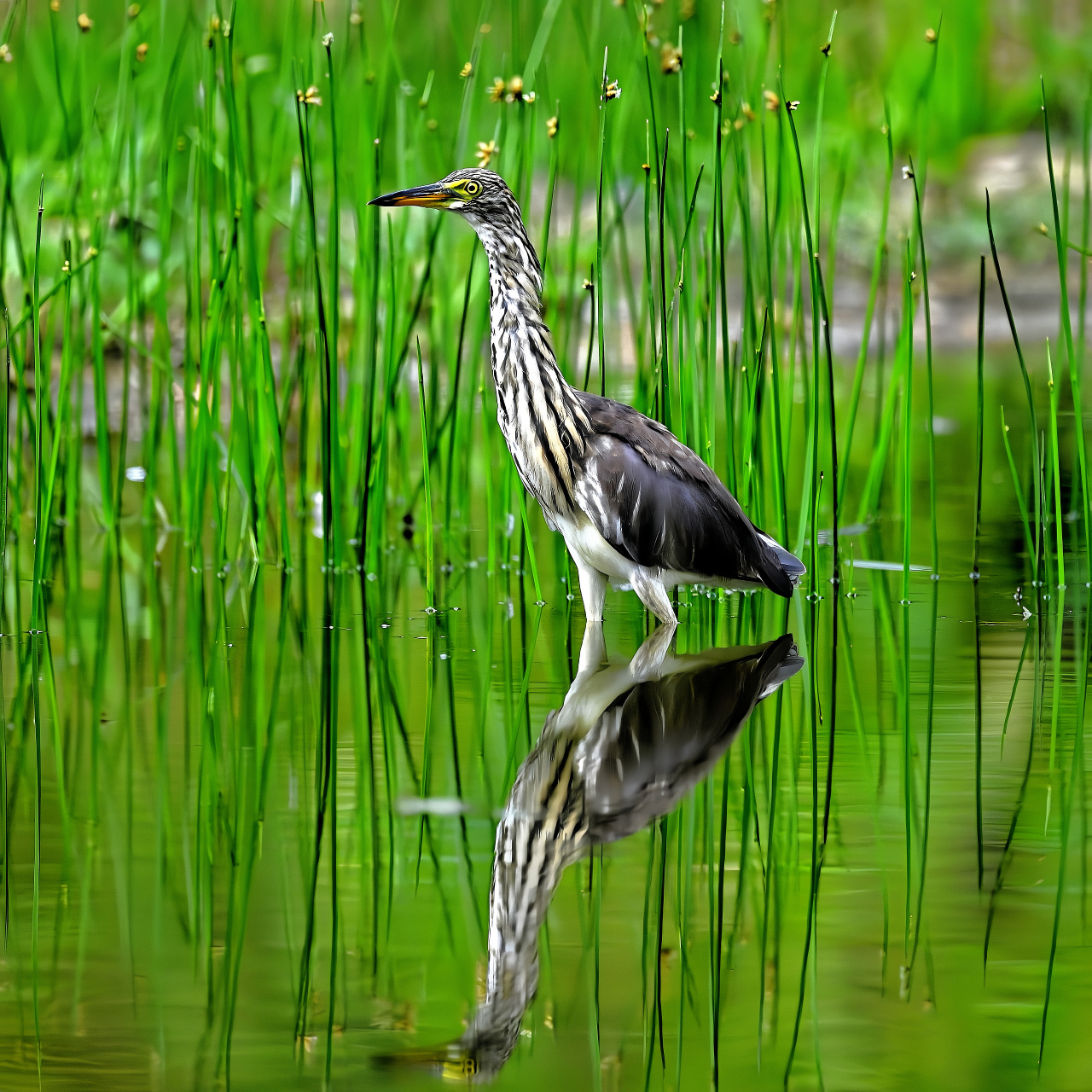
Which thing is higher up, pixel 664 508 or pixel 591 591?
pixel 664 508

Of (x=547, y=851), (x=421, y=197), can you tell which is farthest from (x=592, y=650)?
(x=547, y=851)

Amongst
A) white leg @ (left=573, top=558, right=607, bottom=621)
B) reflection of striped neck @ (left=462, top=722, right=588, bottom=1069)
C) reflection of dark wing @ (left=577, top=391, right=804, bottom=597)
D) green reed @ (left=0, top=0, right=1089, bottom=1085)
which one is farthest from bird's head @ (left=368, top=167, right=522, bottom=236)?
reflection of striped neck @ (left=462, top=722, right=588, bottom=1069)

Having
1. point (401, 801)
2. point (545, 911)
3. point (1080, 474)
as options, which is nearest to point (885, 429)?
point (1080, 474)

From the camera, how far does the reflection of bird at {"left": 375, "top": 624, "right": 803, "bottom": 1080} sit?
5.74ft

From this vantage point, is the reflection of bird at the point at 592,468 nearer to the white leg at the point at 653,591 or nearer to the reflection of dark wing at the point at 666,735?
the white leg at the point at 653,591

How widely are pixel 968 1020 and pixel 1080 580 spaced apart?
2.55m

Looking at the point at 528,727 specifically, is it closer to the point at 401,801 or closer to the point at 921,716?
the point at 401,801

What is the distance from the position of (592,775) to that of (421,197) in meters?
1.61

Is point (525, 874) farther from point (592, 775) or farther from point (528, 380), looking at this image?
point (528, 380)

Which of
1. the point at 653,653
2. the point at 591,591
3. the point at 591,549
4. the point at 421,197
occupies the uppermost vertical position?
the point at 421,197

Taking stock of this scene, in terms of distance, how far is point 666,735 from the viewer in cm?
273

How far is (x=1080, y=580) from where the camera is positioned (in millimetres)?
4008

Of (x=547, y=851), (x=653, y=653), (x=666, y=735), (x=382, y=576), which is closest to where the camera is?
(x=547, y=851)

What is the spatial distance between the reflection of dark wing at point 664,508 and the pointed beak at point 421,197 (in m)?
0.58
